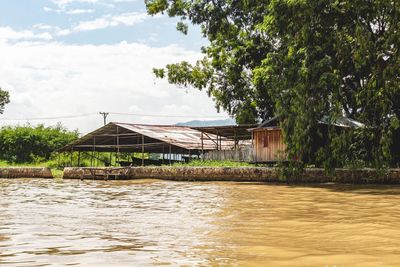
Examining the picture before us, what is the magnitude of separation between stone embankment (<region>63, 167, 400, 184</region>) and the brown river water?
28.9ft

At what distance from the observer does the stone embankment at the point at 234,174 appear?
20391 millimetres

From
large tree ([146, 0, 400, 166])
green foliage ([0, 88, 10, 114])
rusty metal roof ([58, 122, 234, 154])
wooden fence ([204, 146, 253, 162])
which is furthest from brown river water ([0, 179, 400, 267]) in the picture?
green foliage ([0, 88, 10, 114])

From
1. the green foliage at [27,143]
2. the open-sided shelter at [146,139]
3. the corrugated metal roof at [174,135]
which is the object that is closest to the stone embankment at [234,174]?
the open-sided shelter at [146,139]

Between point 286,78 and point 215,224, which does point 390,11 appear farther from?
point 215,224

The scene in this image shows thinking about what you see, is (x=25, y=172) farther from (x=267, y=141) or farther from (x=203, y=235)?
(x=203, y=235)

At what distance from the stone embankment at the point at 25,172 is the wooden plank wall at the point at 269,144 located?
13.2 m

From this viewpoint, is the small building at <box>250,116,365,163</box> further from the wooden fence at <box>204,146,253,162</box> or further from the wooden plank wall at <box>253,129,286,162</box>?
the wooden fence at <box>204,146,253,162</box>

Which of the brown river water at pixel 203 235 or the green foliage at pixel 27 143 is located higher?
the green foliage at pixel 27 143

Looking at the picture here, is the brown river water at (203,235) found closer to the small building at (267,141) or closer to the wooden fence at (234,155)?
the small building at (267,141)

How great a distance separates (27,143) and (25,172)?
48.0 ft

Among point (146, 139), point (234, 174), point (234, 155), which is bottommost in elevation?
point (234, 174)

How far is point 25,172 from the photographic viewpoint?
3122 centimetres

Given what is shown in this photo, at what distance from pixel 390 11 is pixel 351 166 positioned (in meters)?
6.35

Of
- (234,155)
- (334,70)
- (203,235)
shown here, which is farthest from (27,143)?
(203,235)
